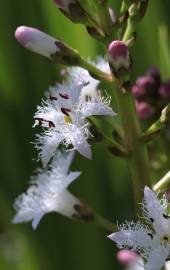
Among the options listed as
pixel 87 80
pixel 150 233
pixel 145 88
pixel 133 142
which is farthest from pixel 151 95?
pixel 150 233

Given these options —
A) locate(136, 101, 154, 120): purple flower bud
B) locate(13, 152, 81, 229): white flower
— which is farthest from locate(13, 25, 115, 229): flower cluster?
A: locate(136, 101, 154, 120): purple flower bud

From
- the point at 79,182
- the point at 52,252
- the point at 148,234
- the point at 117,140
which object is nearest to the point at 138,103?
the point at 117,140

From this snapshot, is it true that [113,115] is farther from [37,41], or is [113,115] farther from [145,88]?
[145,88]

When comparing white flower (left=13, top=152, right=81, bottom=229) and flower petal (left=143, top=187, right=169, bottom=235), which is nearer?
flower petal (left=143, top=187, right=169, bottom=235)

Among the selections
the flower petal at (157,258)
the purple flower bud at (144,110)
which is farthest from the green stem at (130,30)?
the flower petal at (157,258)

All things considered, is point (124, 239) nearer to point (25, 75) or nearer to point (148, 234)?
point (148, 234)

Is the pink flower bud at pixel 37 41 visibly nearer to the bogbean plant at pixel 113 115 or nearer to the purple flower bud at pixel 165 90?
the bogbean plant at pixel 113 115

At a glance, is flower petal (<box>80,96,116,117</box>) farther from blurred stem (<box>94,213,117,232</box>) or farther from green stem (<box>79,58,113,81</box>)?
blurred stem (<box>94,213,117,232</box>)
